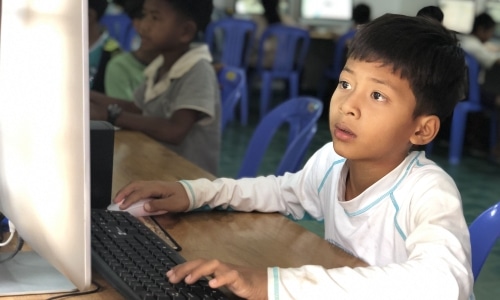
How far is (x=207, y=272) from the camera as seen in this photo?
3.05 feet

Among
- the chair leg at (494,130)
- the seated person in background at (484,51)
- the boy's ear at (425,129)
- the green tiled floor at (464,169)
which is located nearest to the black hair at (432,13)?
the boy's ear at (425,129)

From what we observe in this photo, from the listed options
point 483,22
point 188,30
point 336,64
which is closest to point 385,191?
point 188,30

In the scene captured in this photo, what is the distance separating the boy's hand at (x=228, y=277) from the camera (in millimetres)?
917

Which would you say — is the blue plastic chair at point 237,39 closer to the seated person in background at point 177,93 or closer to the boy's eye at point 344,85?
the seated person in background at point 177,93

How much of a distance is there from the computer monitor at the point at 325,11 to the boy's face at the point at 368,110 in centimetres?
623

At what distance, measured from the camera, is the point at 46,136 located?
34.2 inches

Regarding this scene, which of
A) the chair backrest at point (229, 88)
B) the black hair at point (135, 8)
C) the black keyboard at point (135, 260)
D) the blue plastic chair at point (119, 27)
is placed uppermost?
the black hair at point (135, 8)

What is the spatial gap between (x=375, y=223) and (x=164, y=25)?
1333 mm

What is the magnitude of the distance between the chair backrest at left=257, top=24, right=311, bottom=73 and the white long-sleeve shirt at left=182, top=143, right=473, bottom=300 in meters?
4.88

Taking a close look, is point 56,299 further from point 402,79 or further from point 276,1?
point 276,1

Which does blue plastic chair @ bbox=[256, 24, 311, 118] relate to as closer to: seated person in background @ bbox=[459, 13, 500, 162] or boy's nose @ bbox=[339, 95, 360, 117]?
seated person in background @ bbox=[459, 13, 500, 162]

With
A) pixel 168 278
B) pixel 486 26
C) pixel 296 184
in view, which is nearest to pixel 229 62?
pixel 486 26

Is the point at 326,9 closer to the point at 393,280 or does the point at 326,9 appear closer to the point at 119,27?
the point at 119,27

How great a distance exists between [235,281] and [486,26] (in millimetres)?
5326
